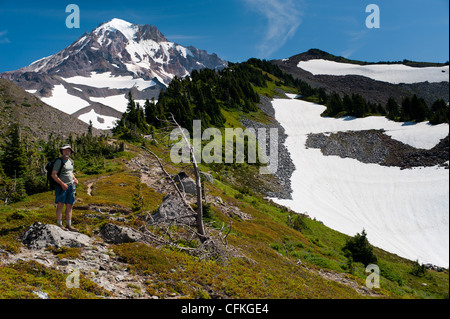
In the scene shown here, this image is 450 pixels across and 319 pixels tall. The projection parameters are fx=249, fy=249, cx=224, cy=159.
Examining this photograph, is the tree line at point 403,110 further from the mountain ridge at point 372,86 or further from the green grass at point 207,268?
the green grass at point 207,268

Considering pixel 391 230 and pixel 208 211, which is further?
pixel 391 230

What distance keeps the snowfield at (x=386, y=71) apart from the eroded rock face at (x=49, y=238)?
539 feet

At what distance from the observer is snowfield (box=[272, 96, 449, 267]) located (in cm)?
2894

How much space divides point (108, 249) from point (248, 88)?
305 ft

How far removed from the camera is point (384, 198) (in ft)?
127

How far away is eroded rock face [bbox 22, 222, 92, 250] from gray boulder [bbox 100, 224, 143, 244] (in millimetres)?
926

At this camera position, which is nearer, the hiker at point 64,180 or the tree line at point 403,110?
the hiker at point 64,180

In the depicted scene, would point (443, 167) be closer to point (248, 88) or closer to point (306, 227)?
point (306, 227)

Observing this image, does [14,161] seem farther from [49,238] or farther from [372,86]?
[372,86]

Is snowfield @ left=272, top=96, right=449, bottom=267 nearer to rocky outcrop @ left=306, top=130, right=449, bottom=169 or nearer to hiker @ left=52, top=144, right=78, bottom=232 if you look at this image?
rocky outcrop @ left=306, top=130, right=449, bottom=169

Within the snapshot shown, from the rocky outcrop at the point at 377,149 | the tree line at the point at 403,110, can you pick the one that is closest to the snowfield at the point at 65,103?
the tree line at the point at 403,110

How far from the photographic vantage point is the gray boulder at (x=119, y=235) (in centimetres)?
968
